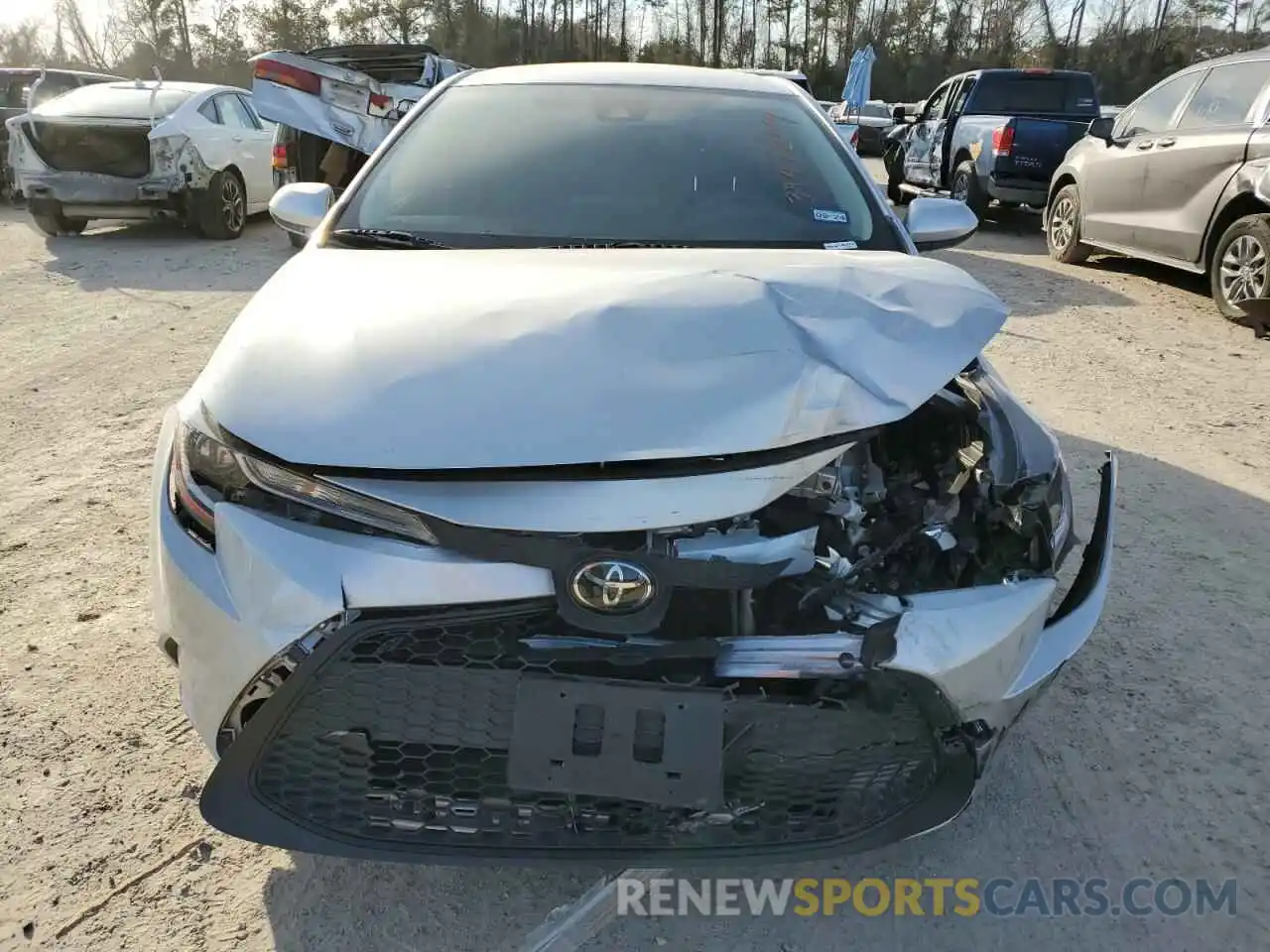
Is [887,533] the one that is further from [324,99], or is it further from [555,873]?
[324,99]

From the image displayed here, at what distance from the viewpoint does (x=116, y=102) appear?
31.3 ft

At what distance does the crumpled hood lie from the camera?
1.73m

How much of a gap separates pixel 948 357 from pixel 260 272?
7.55 metres

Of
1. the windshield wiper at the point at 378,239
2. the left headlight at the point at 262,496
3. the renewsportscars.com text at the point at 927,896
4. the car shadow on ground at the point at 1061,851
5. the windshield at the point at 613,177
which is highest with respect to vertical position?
the windshield at the point at 613,177

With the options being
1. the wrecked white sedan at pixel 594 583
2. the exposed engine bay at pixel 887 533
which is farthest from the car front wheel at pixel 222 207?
the exposed engine bay at pixel 887 533

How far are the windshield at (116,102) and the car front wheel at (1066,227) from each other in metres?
8.60

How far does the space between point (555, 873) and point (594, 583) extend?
80 cm

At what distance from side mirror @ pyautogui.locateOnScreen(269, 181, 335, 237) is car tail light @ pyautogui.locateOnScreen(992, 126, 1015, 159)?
29.6 ft

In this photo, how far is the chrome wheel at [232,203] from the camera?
9.73 metres

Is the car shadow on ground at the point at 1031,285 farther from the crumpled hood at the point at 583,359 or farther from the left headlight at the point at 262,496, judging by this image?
the left headlight at the point at 262,496

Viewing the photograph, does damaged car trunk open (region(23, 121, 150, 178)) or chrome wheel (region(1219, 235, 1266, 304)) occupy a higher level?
damaged car trunk open (region(23, 121, 150, 178))

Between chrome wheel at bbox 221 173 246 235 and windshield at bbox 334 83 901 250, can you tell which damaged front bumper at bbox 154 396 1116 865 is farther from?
chrome wheel at bbox 221 173 246 235

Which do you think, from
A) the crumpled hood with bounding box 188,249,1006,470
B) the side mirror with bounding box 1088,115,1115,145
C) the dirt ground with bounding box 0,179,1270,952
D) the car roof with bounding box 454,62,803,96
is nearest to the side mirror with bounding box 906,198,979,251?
the car roof with bounding box 454,62,803,96

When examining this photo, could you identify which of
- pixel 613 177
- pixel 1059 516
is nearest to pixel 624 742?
pixel 1059 516
